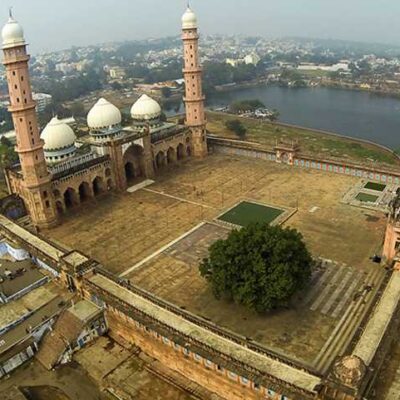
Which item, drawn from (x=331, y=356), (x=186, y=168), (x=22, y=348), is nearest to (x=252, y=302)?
(x=331, y=356)

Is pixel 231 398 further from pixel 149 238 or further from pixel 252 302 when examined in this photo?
pixel 149 238

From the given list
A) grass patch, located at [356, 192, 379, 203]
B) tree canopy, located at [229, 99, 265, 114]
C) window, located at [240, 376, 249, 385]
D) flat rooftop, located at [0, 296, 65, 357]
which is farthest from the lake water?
flat rooftop, located at [0, 296, 65, 357]

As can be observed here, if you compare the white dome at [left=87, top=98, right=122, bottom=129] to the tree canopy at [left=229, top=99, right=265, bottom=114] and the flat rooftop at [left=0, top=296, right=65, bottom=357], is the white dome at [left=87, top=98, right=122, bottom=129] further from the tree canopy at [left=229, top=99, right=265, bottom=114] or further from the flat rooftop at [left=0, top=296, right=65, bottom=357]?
the tree canopy at [left=229, top=99, right=265, bottom=114]

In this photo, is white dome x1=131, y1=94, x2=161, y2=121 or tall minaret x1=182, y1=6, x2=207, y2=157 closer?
tall minaret x1=182, y1=6, x2=207, y2=157

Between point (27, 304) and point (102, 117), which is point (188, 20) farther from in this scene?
point (27, 304)

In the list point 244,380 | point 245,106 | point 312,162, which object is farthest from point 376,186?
point 245,106

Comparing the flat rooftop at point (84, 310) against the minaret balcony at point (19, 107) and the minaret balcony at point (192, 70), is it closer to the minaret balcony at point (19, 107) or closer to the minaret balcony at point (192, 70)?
the minaret balcony at point (19, 107)

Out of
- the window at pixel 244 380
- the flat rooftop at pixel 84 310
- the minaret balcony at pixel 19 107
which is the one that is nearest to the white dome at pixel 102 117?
the minaret balcony at pixel 19 107
